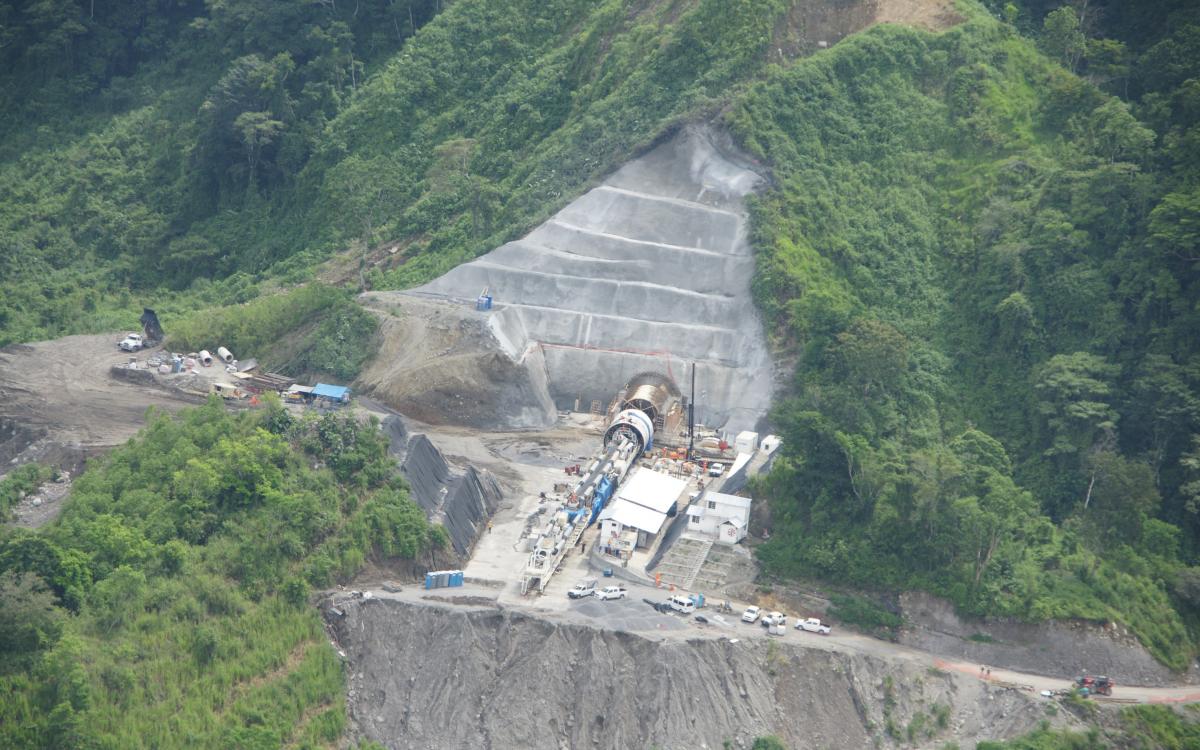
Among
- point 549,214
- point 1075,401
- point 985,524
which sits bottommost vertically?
point 985,524

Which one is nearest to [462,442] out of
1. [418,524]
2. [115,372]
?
[418,524]

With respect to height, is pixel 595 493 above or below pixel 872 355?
below

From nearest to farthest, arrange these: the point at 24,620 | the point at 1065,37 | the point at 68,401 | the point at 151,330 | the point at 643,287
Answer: the point at 24,620, the point at 68,401, the point at 643,287, the point at 151,330, the point at 1065,37

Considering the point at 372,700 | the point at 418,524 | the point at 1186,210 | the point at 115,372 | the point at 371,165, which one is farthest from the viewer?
the point at 371,165

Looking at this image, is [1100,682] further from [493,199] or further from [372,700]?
[493,199]

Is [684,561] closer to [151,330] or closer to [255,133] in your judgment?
[151,330]

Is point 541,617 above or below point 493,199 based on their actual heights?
below

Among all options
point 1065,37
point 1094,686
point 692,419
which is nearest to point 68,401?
point 692,419

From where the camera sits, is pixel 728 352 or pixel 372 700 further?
pixel 728 352
